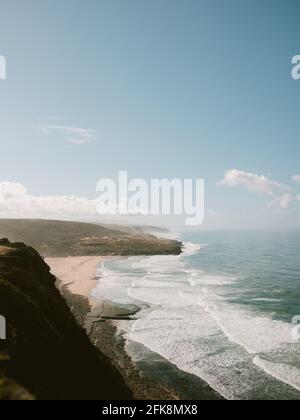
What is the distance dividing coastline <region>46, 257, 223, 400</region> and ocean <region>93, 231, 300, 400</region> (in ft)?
2.59

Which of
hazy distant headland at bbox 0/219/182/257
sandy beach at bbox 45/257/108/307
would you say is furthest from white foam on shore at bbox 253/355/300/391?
hazy distant headland at bbox 0/219/182/257

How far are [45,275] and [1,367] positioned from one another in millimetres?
17635

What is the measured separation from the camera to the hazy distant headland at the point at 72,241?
358 ft

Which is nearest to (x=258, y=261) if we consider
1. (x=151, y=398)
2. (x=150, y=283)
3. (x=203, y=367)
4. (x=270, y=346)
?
(x=150, y=283)

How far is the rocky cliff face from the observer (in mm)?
17359

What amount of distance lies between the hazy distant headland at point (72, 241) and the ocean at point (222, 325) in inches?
1702

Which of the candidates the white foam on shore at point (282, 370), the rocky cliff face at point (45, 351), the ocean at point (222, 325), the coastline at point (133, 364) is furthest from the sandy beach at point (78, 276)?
the white foam on shore at point (282, 370)

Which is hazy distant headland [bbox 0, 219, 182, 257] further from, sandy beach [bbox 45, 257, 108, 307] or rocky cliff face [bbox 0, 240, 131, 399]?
rocky cliff face [bbox 0, 240, 131, 399]

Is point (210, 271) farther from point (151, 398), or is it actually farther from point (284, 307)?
point (151, 398)

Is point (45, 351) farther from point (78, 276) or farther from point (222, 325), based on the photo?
point (78, 276)

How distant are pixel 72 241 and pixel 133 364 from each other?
328 ft

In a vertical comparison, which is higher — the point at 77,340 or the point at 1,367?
the point at 1,367
